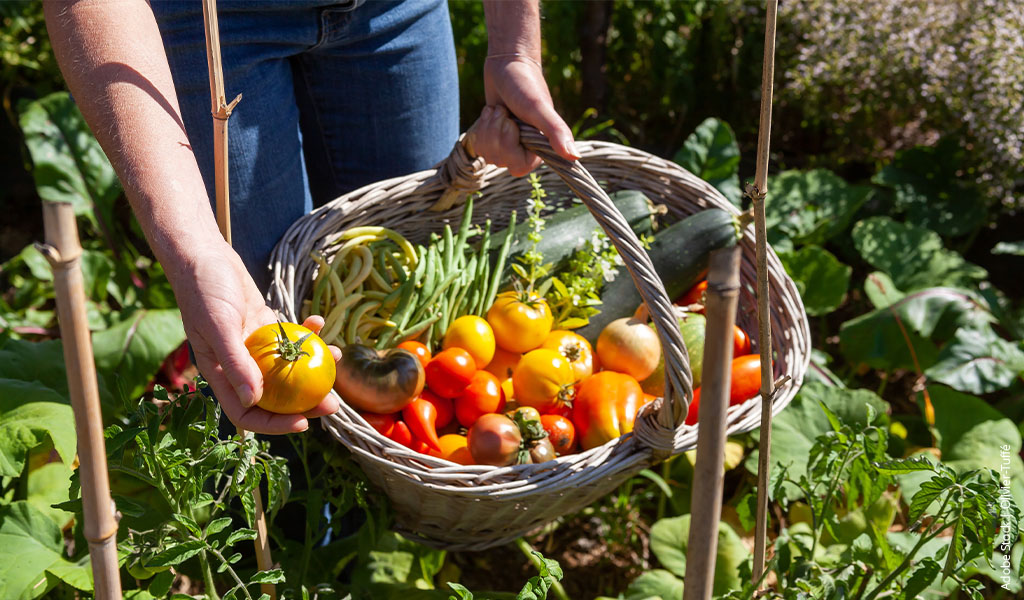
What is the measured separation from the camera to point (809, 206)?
9.21ft

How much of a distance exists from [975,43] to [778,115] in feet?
2.79

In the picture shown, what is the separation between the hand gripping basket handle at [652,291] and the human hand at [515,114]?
0.04 m

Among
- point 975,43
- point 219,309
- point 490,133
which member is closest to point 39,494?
point 219,309

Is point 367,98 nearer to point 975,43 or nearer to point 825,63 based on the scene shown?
point 825,63

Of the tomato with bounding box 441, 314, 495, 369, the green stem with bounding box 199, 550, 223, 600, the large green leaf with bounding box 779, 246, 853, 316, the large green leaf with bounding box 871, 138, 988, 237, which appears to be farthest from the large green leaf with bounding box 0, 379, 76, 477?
the large green leaf with bounding box 871, 138, 988, 237

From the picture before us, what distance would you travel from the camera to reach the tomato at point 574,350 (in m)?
1.90

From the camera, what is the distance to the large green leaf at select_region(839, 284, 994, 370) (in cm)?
238

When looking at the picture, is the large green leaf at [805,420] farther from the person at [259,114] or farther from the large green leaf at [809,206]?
the person at [259,114]

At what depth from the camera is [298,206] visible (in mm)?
1871

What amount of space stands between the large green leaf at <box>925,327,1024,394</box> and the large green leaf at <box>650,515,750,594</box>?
872mm

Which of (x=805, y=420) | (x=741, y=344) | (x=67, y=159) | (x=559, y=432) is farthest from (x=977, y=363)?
(x=67, y=159)

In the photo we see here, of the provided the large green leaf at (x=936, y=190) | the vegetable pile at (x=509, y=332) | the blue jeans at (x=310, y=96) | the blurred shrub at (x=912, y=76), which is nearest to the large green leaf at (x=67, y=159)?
the blue jeans at (x=310, y=96)

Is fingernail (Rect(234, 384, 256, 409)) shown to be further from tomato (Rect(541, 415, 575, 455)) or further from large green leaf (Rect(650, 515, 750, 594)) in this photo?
large green leaf (Rect(650, 515, 750, 594))

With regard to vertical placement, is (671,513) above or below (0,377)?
below
